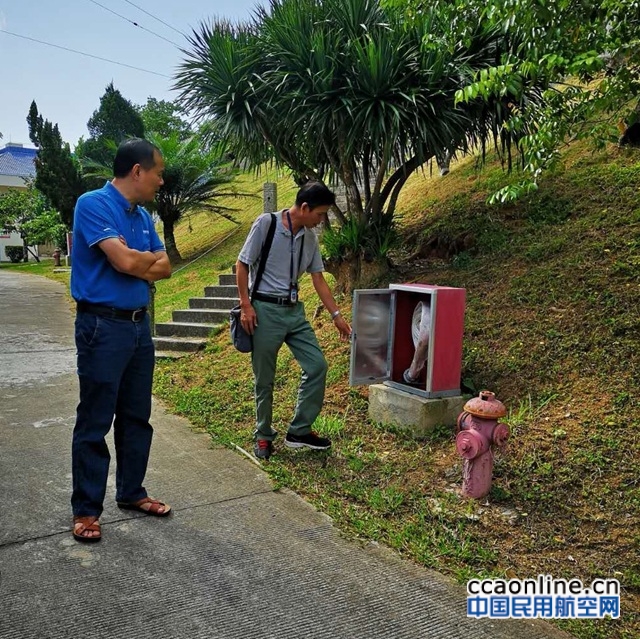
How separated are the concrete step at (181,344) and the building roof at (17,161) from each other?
4206 centimetres

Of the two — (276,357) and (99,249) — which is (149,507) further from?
(99,249)

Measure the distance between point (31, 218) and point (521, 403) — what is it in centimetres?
3348

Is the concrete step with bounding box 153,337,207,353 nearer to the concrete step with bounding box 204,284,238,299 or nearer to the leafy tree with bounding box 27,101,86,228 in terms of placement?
the concrete step with bounding box 204,284,238,299

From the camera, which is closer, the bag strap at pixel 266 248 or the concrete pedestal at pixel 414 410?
the bag strap at pixel 266 248

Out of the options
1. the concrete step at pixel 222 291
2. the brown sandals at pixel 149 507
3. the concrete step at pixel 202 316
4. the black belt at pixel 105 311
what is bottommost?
the brown sandals at pixel 149 507

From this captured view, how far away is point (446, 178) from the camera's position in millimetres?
9547

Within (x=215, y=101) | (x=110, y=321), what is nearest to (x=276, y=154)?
(x=215, y=101)

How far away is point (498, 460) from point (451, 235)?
3608mm

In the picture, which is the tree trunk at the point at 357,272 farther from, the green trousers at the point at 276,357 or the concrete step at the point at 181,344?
the green trousers at the point at 276,357

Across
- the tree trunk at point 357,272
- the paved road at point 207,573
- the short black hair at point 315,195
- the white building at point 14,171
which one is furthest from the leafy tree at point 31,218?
the paved road at point 207,573

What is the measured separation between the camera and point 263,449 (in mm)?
3938

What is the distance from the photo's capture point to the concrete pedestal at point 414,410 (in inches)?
159

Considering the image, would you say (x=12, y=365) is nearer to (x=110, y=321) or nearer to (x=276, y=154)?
(x=276, y=154)

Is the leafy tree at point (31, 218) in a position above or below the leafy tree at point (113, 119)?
below
